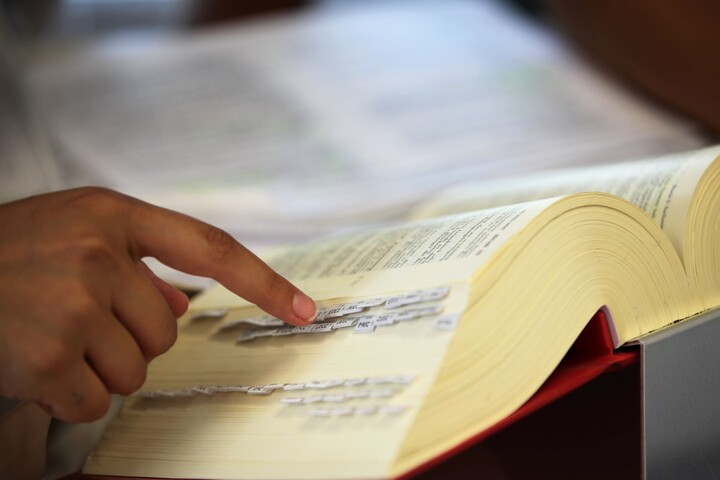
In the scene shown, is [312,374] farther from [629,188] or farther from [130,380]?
[629,188]

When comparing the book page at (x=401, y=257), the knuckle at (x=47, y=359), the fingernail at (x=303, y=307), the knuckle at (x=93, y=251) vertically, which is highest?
the book page at (x=401, y=257)

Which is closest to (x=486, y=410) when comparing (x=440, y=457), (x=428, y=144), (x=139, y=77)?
(x=440, y=457)

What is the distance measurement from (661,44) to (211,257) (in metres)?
0.63

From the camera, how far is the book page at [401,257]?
388 mm

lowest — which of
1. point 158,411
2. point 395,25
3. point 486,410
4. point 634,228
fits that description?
point 158,411

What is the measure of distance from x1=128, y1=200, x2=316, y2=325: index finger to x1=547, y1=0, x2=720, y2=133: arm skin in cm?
53

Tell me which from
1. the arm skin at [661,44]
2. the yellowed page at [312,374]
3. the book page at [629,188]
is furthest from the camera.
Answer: the arm skin at [661,44]

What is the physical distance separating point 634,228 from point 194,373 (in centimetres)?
24

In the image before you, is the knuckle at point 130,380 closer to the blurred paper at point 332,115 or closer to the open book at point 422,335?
the open book at point 422,335

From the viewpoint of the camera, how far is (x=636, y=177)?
1.62ft

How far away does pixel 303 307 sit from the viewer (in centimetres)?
41

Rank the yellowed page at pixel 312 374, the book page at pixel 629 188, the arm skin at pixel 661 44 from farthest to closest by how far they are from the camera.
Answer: the arm skin at pixel 661 44 → the book page at pixel 629 188 → the yellowed page at pixel 312 374

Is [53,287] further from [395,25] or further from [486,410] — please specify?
[395,25]

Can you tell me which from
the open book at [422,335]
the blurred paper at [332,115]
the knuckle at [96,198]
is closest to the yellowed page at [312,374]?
the open book at [422,335]
